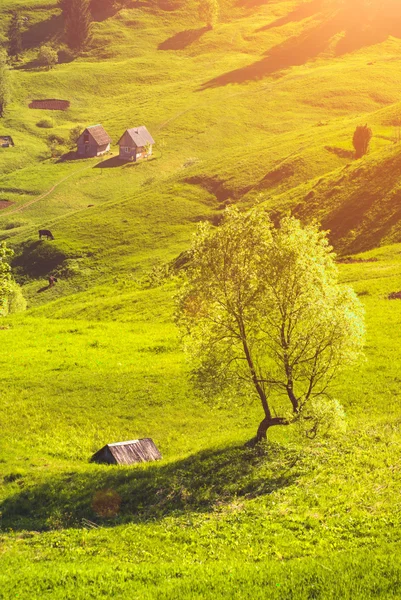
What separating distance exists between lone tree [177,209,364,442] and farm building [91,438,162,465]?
7.04 m

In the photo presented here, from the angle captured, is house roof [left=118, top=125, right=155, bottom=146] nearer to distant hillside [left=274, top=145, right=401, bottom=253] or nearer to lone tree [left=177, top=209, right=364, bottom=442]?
distant hillside [left=274, top=145, right=401, bottom=253]

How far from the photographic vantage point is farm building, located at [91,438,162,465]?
123ft

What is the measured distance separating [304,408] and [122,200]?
120849mm

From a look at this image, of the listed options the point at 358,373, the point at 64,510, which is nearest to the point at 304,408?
the point at 64,510

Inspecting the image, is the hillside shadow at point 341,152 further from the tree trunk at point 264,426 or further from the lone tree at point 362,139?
the tree trunk at point 264,426

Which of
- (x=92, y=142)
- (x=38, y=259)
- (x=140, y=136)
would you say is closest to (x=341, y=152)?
(x=140, y=136)

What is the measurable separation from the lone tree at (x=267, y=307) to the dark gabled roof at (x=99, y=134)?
16641 cm

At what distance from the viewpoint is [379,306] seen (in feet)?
205

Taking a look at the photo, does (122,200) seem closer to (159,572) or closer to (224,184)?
(224,184)

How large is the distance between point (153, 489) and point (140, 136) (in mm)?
163855

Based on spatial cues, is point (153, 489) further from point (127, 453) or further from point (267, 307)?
point (267, 307)

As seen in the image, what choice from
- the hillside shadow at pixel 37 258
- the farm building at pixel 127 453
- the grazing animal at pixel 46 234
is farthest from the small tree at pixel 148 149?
the farm building at pixel 127 453

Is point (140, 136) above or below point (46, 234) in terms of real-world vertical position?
above

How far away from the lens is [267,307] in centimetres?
3300
